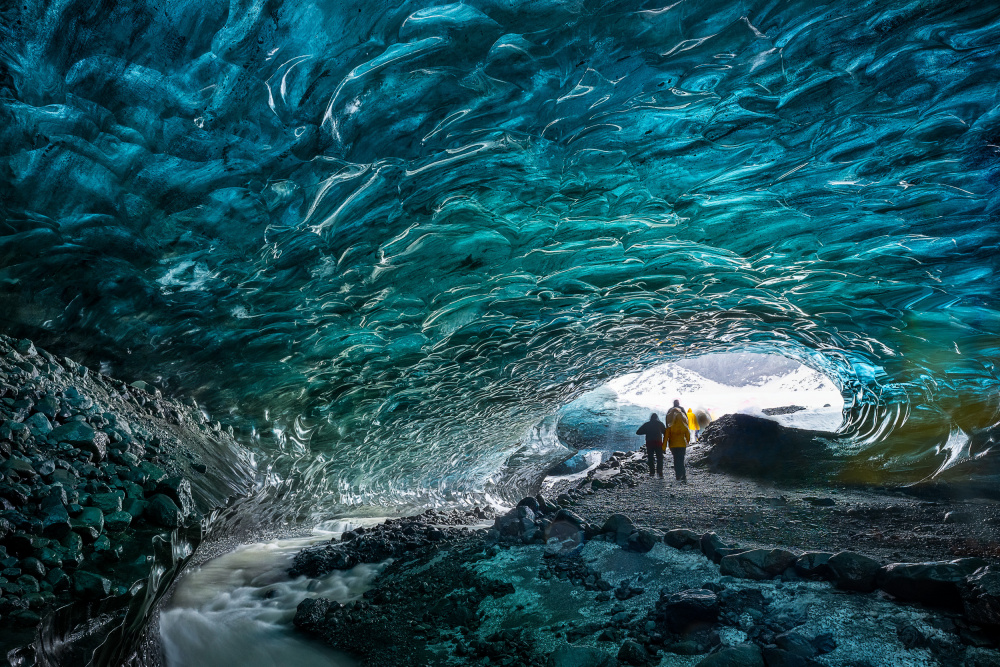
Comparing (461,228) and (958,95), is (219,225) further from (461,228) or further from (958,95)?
(958,95)

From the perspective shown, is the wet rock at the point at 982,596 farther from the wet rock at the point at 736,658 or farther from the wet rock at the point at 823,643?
the wet rock at the point at 736,658

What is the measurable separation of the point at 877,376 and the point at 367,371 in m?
8.73

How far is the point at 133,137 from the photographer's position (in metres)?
3.00

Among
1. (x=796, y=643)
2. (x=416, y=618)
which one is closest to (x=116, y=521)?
(x=416, y=618)

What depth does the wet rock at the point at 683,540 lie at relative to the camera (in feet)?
18.3

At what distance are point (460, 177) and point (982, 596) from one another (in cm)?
459

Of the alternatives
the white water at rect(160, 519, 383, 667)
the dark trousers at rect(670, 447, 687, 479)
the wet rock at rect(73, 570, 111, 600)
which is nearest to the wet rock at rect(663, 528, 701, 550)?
the white water at rect(160, 519, 383, 667)

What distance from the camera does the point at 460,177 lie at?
3674mm

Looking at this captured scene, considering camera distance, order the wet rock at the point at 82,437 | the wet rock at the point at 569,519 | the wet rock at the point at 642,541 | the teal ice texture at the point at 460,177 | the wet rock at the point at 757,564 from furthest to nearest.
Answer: the wet rock at the point at 569,519
the wet rock at the point at 642,541
the wet rock at the point at 757,564
the wet rock at the point at 82,437
the teal ice texture at the point at 460,177

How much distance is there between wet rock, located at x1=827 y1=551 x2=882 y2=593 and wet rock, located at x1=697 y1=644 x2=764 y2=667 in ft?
4.29

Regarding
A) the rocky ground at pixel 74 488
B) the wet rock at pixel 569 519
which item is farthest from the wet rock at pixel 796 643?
the rocky ground at pixel 74 488

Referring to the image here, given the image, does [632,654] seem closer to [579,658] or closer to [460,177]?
[579,658]

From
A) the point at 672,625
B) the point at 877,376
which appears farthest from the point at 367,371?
the point at 877,376

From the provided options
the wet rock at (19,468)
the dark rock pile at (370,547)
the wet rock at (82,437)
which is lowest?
the dark rock pile at (370,547)
